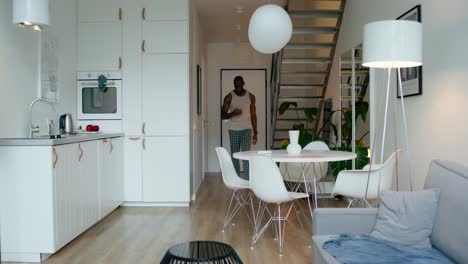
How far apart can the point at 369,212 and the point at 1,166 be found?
257cm

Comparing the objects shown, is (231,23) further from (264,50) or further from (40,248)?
(40,248)

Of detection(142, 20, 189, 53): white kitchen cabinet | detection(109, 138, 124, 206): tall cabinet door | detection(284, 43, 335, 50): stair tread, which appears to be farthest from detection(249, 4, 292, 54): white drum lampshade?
detection(284, 43, 335, 50): stair tread

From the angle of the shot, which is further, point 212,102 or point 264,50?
point 212,102

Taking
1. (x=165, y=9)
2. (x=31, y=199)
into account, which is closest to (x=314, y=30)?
(x=165, y=9)

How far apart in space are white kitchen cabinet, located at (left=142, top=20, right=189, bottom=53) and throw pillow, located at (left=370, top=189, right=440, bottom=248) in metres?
3.21

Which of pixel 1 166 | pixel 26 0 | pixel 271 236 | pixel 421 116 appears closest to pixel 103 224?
pixel 1 166

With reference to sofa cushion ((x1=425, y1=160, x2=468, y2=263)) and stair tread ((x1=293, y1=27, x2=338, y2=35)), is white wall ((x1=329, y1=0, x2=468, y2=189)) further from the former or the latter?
stair tread ((x1=293, y1=27, x2=338, y2=35))

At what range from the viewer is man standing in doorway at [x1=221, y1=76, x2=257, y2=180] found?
5.35 metres

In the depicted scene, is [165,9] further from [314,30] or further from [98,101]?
[314,30]

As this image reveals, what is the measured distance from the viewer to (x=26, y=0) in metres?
2.78

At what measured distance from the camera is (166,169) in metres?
4.72

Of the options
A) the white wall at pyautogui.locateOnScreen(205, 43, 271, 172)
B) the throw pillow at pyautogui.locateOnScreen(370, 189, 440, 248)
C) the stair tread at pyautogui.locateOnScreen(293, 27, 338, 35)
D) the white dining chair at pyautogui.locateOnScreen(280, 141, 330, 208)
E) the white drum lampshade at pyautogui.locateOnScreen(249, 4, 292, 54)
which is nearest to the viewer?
the throw pillow at pyautogui.locateOnScreen(370, 189, 440, 248)

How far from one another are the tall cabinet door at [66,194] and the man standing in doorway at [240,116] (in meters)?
2.38

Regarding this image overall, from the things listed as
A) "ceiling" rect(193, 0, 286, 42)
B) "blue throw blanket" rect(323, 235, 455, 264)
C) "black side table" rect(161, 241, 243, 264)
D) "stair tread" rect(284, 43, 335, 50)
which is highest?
"ceiling" rect(193, 0, 286, 42)
